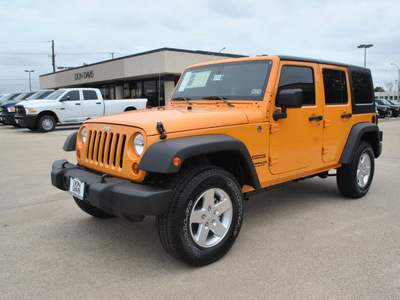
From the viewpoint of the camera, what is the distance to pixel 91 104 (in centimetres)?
1547

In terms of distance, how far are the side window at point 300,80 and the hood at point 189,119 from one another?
57 cm

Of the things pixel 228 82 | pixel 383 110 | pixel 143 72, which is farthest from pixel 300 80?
pixel 383 110

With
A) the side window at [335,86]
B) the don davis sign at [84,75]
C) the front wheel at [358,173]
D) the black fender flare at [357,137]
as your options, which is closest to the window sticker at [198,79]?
the side window at [335,86]

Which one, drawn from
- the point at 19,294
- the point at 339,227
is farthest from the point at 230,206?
the point at 19,294

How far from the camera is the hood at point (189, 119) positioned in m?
2.83

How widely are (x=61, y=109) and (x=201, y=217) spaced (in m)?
13.6

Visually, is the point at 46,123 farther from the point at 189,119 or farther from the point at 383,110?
the point at 383,110

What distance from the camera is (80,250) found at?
3.34m

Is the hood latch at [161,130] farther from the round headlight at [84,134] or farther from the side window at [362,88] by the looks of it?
the side window at [362,88]

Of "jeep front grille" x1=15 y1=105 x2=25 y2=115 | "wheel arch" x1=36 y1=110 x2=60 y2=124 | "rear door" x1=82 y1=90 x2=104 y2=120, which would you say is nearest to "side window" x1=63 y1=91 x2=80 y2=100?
"rear door" x1=82 y1=90 x2=104 y2=120

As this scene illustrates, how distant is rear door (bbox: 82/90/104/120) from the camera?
15445mm

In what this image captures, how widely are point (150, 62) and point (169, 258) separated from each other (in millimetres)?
23333

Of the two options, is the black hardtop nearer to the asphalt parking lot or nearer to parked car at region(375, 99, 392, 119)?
the asphalt parking lot

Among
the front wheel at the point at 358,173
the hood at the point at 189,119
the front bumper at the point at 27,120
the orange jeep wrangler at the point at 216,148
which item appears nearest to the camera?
the orange jeep wrangler at the point at 216,148
